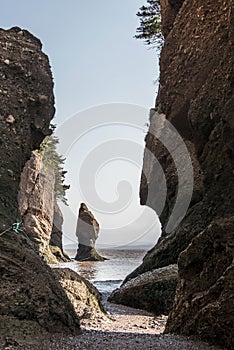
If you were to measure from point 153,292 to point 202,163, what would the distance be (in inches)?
158

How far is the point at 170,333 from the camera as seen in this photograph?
5000 millimetres

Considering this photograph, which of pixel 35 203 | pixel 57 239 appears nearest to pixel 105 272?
pixel 35 203

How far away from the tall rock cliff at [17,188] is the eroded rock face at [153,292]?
3712 millimetres

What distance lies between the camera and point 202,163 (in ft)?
34.9

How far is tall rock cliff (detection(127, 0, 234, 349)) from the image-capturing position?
15.0ft

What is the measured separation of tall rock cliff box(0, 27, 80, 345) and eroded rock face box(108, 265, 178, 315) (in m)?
3.71

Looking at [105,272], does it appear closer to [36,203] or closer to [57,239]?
[36,203]

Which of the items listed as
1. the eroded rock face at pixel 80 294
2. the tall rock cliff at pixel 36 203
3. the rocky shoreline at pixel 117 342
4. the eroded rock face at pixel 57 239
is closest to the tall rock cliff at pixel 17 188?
the rocky shoreline at pixel 117 342

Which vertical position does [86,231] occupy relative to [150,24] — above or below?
below

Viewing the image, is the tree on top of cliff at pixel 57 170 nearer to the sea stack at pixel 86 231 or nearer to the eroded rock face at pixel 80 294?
the sea stack at pixel 86 231

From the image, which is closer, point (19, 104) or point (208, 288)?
point (208, 288)

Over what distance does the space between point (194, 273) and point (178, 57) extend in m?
10.1

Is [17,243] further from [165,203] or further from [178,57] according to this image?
→ [165,203]

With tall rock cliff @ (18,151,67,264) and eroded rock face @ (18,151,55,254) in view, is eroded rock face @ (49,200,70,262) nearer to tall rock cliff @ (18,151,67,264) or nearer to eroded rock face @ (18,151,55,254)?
tall rock cliff @ (18,151,67,264)
